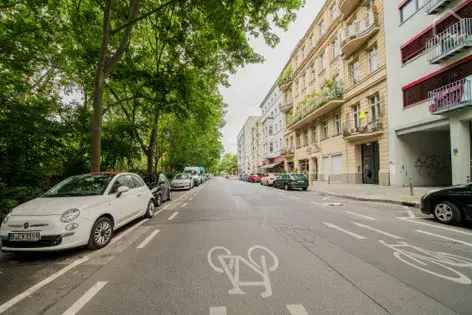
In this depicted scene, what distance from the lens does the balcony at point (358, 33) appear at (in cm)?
1972

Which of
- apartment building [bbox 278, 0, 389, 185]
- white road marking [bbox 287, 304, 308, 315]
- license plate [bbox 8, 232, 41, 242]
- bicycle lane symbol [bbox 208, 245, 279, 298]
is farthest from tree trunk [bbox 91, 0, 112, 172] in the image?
white road marking [bbox 287, 304, 308, 315]

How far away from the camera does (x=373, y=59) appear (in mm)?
20688

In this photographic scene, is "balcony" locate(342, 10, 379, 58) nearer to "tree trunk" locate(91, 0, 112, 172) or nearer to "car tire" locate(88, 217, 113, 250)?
"tree trunk" locate(91, 0, 112, 172)

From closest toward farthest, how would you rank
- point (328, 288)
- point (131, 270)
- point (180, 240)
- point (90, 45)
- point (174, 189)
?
point (328, 288), point (131, 270), point (180, 240), point (90, 45), point (174, 189)

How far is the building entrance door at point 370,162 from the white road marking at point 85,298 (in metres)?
22.9

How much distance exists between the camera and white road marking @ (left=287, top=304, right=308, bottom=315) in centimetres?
264

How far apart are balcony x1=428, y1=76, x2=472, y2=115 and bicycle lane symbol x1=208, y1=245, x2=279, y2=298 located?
14.0 metres

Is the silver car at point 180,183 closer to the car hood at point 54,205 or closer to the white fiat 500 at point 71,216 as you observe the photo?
the white fiat 500 at point 71,216

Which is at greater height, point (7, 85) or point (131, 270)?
point (7, 85)

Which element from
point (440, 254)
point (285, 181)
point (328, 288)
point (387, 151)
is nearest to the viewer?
point (328, 288)

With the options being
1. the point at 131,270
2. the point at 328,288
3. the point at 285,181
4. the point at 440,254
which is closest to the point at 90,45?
the point at 131,270

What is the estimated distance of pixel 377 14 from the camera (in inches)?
766

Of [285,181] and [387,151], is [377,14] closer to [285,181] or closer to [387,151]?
[387,151]

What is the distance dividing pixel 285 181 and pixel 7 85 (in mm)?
19005
